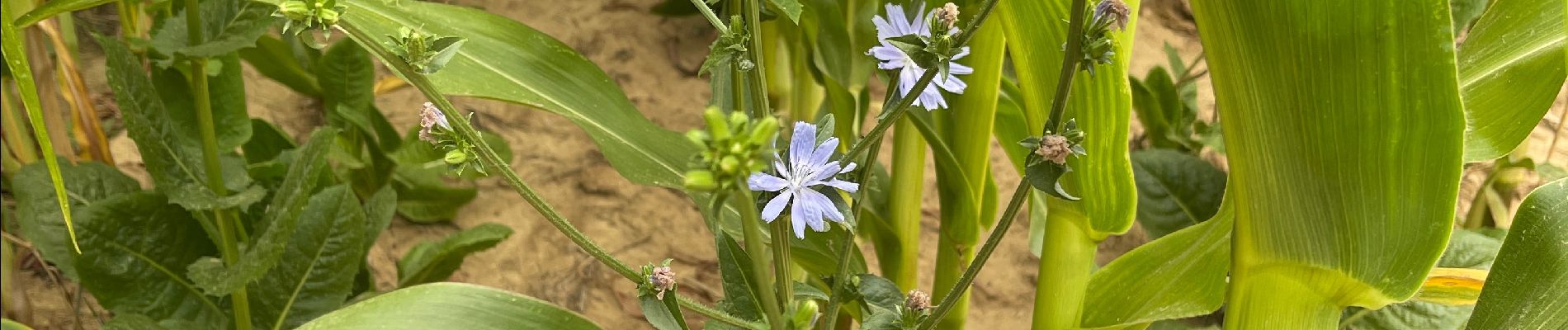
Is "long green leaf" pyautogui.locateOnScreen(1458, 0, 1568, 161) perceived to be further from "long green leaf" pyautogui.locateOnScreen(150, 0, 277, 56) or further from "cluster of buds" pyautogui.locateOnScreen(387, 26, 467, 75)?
"long green leaf" pyautogui.locateOnScreen(150, 0, 277, 56)

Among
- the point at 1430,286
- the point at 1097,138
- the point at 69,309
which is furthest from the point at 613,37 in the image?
the point at 1430,286

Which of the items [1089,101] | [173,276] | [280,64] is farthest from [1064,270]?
[280,64]

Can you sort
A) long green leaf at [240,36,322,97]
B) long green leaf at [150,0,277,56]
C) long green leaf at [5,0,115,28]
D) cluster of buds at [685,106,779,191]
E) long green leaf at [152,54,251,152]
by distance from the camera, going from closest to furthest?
cluster of buds at [685,106,779,191]
long green leaf at [5,0,115,28]
long green leaf at [150,0,277,56]
long green leaf at [152,54,251,152]
long green leaf at [240,36,322,97]

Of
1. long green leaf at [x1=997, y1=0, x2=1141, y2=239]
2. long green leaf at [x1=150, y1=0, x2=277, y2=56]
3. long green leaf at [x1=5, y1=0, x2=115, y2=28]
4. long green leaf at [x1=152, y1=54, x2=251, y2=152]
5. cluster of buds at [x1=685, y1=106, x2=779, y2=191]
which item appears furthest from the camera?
long green leaf at [x1=152, y1=54, x2=251, y2=152]

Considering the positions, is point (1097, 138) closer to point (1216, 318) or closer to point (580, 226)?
point (1216, 318)

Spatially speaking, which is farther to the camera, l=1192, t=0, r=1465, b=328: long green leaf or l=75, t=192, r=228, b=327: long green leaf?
l=75, t=192, r=228, b=327: long green leaf

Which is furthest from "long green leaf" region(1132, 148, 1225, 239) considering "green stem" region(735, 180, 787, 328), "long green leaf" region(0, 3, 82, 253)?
"long green leaf" region(0, 3, 82, 253)

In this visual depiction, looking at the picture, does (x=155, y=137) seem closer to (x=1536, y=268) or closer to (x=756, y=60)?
(x=756, y=60)
